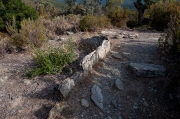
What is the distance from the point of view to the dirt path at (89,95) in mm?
2699

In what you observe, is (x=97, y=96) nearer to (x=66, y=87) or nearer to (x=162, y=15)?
(x=66, y=87)

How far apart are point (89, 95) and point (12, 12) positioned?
275 inches

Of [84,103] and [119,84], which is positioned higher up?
[119,84]

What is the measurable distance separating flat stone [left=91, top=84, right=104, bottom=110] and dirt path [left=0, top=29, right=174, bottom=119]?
58mm

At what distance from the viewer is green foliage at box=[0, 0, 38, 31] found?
26.4 ft

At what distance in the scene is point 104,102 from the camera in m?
2.93

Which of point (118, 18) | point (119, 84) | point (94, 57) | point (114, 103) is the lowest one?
point (114, 103)

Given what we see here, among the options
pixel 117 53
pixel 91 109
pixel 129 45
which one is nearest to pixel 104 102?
pixel 91 109

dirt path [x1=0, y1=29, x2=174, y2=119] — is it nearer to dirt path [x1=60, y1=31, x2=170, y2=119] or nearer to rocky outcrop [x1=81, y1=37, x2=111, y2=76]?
dirt path [x1=60, y1=31, x2=170, y2=119]

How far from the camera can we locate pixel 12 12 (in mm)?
8281

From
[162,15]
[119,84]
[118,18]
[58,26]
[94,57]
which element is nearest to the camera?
[119,84]

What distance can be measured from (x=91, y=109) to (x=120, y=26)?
7.56 meters

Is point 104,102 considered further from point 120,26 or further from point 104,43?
point 120,26

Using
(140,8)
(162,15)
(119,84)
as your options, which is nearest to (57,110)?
(119,84)
